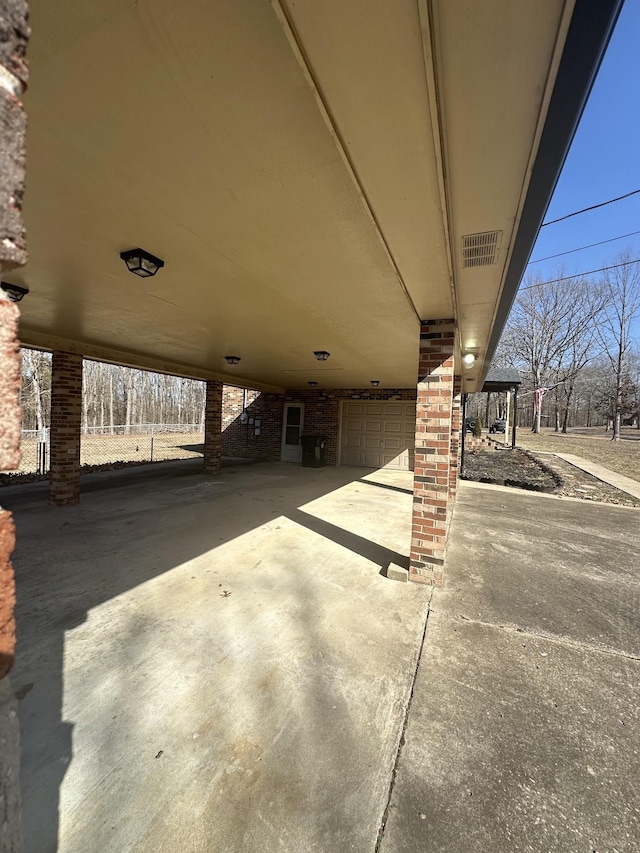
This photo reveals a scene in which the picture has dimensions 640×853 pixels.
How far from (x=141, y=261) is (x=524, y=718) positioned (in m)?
3.56

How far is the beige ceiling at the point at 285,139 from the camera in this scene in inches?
41.9

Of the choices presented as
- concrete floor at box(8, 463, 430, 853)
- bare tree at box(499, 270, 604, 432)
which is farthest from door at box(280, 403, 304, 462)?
bare tree at box(499, 270, 604, 432)

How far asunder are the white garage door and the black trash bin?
2.74 ft

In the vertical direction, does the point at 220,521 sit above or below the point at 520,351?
below

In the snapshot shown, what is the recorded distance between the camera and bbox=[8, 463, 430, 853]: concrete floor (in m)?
1.36

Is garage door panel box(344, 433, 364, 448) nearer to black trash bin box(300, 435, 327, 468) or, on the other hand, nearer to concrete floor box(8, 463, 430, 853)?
black trash bin box(300, 435, 327, 468)

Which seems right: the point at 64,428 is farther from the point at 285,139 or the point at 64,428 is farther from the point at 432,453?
the point at 285,139

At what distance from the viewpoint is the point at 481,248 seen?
2.27 metres

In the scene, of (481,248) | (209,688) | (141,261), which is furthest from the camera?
(141,261)

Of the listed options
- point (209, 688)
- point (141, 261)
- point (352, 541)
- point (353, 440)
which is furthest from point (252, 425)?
point (209, 688)

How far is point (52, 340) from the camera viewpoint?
209 inches

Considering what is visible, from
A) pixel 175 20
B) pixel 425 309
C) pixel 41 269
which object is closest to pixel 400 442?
pixel 425 309

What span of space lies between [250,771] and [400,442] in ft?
31.1

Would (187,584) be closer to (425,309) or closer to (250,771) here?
(250,771)
